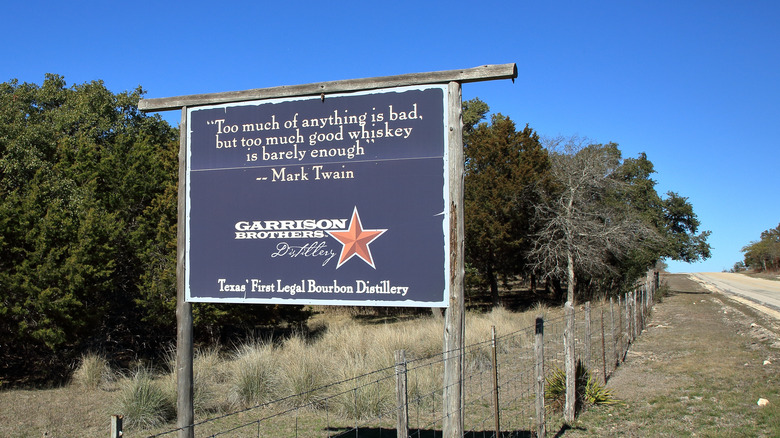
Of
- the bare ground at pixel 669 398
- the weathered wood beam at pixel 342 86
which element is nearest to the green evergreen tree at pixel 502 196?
the bare ground at pixel 669 398

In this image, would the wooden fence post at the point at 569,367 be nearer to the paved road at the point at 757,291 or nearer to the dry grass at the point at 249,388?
the dry grass at the point at 249,388

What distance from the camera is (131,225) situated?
17.5m

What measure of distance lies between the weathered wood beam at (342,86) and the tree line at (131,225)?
8.88m

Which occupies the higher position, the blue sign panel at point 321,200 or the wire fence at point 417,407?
the blue sign panel at point 321,200

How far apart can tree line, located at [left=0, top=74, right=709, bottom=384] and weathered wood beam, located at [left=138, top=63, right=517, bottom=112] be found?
350 inches

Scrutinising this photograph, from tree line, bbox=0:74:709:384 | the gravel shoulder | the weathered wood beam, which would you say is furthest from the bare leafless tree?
the weathered wood beam

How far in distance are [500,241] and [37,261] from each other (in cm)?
1855

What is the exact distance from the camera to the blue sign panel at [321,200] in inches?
190

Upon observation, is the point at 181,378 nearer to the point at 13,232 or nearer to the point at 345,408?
the point at 345,408

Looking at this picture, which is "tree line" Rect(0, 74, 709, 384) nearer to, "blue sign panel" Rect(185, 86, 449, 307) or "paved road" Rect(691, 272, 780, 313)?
"paved road" Rect(691, 272, 780, 313)

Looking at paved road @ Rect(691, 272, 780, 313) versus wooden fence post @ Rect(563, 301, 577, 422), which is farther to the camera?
paved road @ Rect(691, 272, 780, 313)

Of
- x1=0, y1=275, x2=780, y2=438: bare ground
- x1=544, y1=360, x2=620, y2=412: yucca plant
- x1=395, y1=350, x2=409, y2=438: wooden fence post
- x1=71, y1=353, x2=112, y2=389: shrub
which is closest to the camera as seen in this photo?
x1=395, y1=350, x2=409, y2=438: wooden fence post

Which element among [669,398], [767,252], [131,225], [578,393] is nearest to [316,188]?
[578,393]

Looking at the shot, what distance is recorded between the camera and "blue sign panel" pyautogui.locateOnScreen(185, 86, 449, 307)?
4836mm
